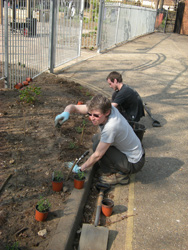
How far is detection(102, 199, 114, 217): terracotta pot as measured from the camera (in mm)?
3453

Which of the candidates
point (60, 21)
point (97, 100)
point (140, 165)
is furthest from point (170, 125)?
point (60, 21)

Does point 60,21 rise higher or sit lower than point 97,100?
higher

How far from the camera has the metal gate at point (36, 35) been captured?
632 centimetres

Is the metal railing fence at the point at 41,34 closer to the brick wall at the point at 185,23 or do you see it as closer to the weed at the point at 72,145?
the weed at the point at 72,145

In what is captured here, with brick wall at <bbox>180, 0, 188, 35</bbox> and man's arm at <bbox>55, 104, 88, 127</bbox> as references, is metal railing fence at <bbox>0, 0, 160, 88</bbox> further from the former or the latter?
brick wall at <bbox>180, 0, 188, 35</bbox>

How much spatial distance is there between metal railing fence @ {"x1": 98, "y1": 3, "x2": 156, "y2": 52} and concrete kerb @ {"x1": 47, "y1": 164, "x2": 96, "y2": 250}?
35.8 ft

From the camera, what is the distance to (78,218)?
3309 mm

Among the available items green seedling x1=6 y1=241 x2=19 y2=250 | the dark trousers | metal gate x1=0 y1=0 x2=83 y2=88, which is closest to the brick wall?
metal gate x1=0 y1=0 x2=83 y2=88

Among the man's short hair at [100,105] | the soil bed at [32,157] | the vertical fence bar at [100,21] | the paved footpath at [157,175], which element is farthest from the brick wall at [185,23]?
the man's short hair at [100,105]

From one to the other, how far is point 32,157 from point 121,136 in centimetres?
138

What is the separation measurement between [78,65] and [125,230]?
826cm

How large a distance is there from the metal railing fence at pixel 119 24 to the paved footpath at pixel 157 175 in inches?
159

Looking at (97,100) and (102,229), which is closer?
(102,229)

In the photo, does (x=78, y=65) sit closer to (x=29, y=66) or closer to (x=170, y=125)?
(x=29, y=66)
